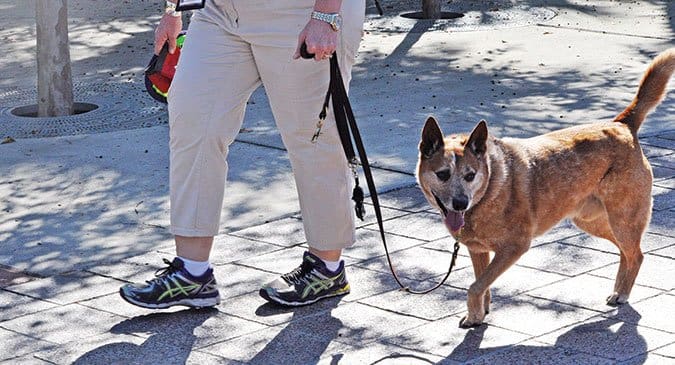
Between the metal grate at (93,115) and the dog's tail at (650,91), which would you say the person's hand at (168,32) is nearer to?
the dog's tail at (650,91)

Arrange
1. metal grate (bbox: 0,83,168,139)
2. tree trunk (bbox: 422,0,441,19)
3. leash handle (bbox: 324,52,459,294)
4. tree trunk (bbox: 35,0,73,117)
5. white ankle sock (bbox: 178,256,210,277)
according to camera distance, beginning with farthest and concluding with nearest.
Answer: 1. tree trunk (bbox: 422,0,441,19)
2. tree trunk (bbox: 35,0,73,117)
3. metal grate (bbox: 0,83,168,139)
4. white ankle sock (bbox: 178,256,210,277)
5. leash handle (bbox: 324,52,459,294)

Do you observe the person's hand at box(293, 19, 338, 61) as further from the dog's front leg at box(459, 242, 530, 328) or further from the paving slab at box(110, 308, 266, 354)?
the paving slab at box(110, 308, 266, 354)

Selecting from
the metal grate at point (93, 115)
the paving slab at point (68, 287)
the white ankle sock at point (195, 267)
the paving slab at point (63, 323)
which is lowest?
the metal grate at point (93, 115)

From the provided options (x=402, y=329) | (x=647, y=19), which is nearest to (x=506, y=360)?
(x=402, y=329)

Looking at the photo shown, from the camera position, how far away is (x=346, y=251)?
622 centimetres

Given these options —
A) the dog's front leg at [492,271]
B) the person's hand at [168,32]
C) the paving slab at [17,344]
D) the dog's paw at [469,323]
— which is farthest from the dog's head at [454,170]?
the paving slab at [17,344]

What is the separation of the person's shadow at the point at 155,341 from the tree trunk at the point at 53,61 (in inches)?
182

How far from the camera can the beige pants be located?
5082mm

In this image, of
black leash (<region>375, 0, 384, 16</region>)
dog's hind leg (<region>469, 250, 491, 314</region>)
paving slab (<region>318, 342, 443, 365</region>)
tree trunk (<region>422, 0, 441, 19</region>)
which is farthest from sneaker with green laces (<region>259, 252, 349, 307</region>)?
black leash (<region>375, 0, 384, 16</region>)

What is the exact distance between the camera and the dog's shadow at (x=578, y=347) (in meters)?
4.70

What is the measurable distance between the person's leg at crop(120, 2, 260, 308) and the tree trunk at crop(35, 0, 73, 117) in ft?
14.9

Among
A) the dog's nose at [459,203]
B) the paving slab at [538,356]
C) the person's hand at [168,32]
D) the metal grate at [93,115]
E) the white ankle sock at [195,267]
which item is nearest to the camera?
the paving slab at [538,356]

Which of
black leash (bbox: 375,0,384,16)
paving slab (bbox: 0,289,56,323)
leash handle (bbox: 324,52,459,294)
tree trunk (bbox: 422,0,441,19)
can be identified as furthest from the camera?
black leash (bbox: 375,0,384,16)

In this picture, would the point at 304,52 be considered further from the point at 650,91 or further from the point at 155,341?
the point at 650,91
